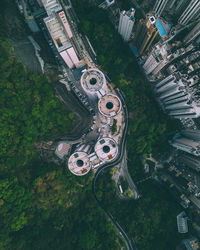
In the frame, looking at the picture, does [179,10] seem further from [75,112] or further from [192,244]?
[192,244]

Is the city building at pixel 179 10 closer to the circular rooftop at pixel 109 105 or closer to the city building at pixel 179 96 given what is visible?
the city building at pixel 179 96

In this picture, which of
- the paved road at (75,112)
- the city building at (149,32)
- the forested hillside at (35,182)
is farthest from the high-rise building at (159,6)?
the forested hillside at (35,182)

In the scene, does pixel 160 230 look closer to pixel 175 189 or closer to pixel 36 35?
pixel 175 189

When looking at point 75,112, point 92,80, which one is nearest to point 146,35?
point 92,80

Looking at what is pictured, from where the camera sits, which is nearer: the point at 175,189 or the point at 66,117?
the point at 66,117

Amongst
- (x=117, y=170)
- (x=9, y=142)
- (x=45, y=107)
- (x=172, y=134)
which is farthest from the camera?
(x=172, y=134)

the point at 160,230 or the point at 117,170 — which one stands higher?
the point at 117,170

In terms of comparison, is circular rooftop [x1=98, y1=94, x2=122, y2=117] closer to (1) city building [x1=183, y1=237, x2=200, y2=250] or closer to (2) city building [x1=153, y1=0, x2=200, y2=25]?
(2) city building [x1=153, y1=0, x2=200, y2=25]

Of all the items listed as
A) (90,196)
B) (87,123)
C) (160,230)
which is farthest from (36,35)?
(160,230)
